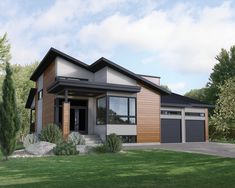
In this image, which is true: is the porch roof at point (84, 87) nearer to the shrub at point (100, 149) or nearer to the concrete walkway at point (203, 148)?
the concrete walkway at point (203, 148)

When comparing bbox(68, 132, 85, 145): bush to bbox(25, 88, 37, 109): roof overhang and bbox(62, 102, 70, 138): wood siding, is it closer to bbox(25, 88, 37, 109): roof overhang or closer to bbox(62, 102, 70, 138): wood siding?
bbox(62, 102, 70, 138): wood siding

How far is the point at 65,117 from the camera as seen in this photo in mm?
20578

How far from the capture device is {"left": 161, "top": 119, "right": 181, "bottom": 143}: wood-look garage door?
25.6 meters

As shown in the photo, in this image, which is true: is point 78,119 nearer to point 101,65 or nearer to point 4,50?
point 101,65

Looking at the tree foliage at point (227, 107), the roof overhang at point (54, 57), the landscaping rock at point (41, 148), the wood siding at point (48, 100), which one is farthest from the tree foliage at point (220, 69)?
the tree foliage at point (227, 107)

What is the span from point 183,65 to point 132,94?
12166 mm

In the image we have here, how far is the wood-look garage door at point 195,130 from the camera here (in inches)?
1062

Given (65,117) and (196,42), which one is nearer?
(196,42)

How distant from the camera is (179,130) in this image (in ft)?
86.8

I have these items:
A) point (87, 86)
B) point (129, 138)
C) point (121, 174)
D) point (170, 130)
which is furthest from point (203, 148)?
point (121, 174)

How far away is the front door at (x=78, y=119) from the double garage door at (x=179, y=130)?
638 cm

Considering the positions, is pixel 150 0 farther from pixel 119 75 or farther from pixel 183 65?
pixel 183 65

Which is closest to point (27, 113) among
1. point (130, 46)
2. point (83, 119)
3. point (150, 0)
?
point (83, 119)

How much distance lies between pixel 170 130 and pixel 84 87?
8986 mm
